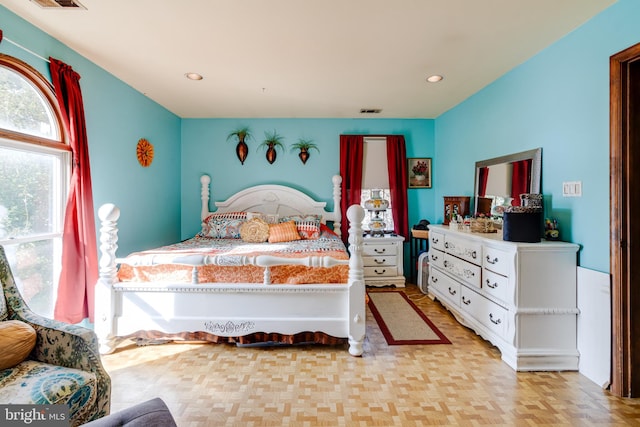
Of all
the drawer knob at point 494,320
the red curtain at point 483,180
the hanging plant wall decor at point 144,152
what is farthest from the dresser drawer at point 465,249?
the hanging plant wall decor at point 144,152

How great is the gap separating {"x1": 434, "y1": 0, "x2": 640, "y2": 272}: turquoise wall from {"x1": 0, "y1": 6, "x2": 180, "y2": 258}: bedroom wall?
3.77 m

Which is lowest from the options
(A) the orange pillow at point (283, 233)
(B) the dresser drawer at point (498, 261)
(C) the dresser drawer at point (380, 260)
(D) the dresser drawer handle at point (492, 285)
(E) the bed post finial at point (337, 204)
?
(C) the dresser drawer at point (380, 260)

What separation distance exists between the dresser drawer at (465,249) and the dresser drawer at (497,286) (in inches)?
6.2

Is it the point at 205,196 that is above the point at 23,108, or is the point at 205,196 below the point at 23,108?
below

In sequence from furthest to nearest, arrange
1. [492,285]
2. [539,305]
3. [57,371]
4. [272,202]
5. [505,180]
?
1. [272,202]
2. [505,180]
3. [492,285]
4. [539,305]
5. [57,371]

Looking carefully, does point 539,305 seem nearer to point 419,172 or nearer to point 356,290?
point 356,290

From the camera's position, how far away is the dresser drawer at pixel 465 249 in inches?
107

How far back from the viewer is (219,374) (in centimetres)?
219

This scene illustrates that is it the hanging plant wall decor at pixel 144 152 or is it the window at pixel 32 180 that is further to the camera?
the hanging plant wall decor at pixel 144 152

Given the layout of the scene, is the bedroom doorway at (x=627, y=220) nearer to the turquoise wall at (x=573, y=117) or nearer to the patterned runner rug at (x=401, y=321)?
the turquoise wall at (x=573, y=117)

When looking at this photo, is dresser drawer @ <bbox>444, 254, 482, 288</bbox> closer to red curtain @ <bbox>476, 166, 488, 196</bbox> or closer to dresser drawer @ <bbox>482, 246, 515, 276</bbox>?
dresser drawer @ <bbox>482, 246, 515, 276</bbox>


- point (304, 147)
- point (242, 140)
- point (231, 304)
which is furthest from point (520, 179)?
point (242, 140)

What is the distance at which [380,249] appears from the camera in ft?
14.1

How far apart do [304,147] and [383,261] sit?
195 centimetres
